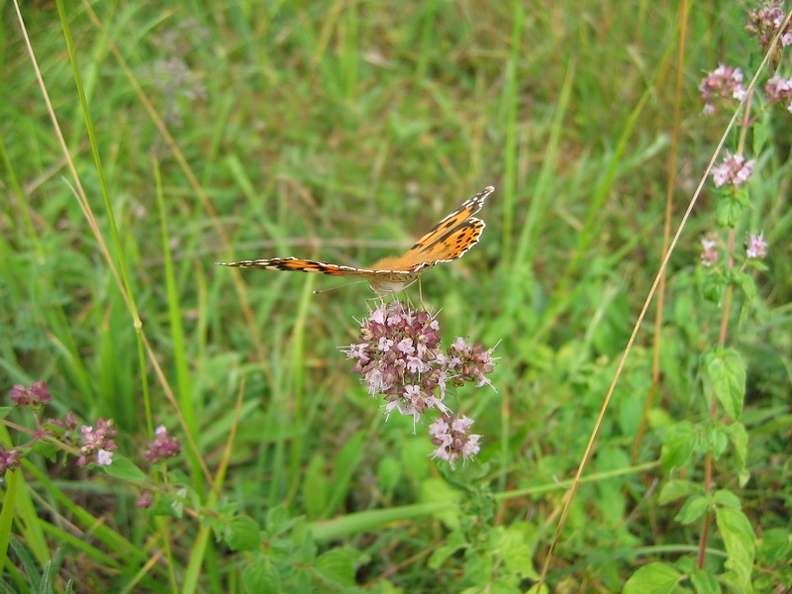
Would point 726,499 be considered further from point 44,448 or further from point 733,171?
point 44,448

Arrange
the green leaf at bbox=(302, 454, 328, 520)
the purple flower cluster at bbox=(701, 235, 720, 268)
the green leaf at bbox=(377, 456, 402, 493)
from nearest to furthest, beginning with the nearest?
the purple flower cluster at bbox=(701, 235, 720, 268), the green leaf at bbox=(377, 456, 402, 493), the green leaf at bbox=(302, 454, 328, 520)

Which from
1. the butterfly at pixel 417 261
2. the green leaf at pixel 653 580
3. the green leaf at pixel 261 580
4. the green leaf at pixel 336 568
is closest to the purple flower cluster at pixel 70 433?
the green leaf at pixel 261 580

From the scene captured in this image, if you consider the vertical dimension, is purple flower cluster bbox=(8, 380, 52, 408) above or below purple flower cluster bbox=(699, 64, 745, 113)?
below

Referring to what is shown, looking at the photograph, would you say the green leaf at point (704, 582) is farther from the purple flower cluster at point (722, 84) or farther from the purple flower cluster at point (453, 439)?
the purple flower cluster at point (722, 84)

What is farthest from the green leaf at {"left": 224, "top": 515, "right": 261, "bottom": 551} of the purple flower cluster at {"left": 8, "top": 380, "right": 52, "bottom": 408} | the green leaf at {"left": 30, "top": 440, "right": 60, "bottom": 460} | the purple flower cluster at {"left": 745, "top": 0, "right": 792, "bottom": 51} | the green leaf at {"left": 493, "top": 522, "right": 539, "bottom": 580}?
the purple flower cluster at {"left": 745, "top": 0, "right": 792, "bottom": 51}

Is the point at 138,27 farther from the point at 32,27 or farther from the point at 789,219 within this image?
the point at 789,219

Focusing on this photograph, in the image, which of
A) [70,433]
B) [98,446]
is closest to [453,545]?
[98,446]

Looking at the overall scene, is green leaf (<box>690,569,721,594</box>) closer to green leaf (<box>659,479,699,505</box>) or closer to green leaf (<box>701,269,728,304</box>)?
green leaf (<box>659,479,699,505</box>)
